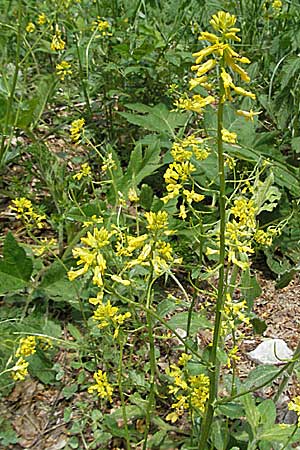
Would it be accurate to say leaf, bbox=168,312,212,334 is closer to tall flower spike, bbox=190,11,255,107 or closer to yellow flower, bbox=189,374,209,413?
yellow flower, bbox=189,374,209,413

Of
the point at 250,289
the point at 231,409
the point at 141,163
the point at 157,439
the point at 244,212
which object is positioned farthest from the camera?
the point at 141,163

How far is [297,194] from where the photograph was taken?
7.38 feet

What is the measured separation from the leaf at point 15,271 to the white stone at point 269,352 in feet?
2.48

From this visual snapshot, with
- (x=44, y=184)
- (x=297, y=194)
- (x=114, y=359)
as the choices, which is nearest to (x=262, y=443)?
(x=114, y=359)

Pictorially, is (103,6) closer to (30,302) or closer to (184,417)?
(30,302)

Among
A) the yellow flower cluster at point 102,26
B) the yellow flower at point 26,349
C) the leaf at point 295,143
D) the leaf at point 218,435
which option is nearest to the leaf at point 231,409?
the leaf at point 218,435

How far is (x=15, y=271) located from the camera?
2.01m

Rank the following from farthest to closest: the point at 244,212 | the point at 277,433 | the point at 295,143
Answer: the point at 295,143 < the point at 277,433 < the point at 244,212

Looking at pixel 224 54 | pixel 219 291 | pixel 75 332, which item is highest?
pixel 224 54

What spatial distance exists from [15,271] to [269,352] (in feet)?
2.73

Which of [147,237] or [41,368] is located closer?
[147,237]

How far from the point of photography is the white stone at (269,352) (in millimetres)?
2076

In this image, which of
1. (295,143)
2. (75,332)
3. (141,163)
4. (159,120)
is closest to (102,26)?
(159,120)

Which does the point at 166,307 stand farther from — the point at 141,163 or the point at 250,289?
the point at 141,163
